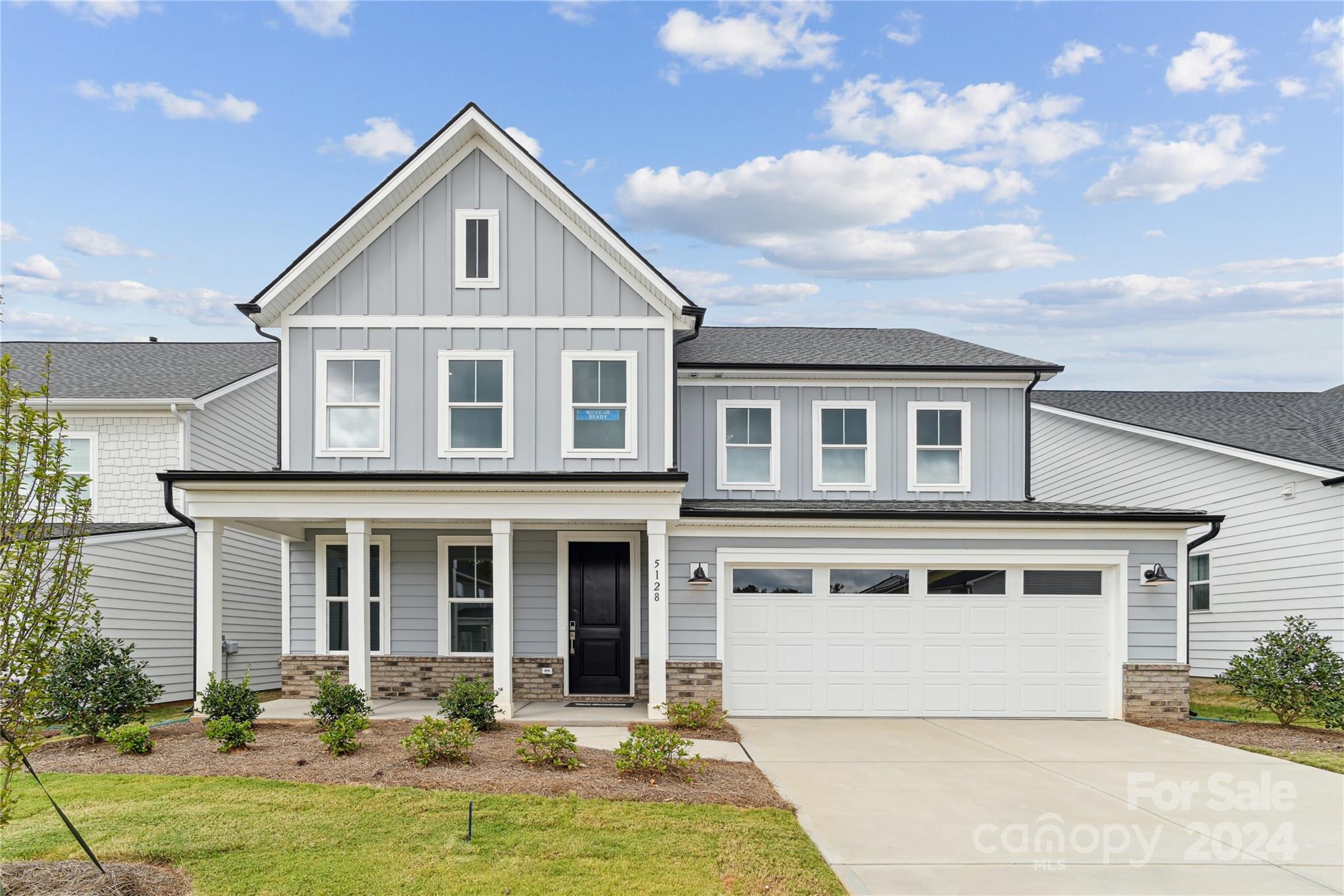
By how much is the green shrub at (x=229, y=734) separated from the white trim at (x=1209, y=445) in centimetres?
1499

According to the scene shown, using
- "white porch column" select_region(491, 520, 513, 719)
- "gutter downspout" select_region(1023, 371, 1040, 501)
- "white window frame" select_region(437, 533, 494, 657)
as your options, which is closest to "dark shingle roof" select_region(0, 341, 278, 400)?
"white window frame" select_region(437, 533, 494, 657)

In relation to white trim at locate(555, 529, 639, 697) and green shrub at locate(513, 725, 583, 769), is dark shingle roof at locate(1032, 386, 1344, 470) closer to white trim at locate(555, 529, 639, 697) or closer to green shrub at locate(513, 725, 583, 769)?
white trim at locate(555, 529, 639, 697)

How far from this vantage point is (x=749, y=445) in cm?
1545

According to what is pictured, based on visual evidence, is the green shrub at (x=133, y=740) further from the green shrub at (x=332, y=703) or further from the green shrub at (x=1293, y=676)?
the green shrub at (x=1293, y=676)

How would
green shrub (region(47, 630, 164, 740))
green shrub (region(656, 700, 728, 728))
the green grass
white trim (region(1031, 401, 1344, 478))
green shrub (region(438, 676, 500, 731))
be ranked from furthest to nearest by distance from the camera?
white trim (region(1031, 401, 1344, 478))
green shrub (region(656, 700, 728, 728))
green shrub (region(438, 676, 500, 731))
green shrub (region(47, 630, 164, 740))
the green grass

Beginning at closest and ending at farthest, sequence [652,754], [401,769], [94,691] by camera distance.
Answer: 1. [652,754]
2. [401,769]
3. [94,691]

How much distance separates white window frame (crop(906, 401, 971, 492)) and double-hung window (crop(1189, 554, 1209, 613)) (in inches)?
196

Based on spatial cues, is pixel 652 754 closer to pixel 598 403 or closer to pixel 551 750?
pixel 551 750

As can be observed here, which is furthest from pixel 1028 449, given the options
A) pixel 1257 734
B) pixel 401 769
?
pixel 401 769

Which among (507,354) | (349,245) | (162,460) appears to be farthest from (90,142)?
(507,354)

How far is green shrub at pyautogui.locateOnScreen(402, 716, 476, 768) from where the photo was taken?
9.02 metres

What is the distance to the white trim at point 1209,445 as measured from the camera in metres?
13.9

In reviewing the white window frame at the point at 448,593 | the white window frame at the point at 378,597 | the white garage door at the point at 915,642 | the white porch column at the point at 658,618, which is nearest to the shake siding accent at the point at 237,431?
the white window frame at the point at 378,597

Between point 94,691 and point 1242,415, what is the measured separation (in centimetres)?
1928
